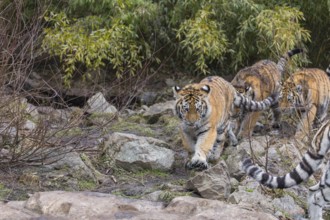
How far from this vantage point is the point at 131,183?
7.17 metres

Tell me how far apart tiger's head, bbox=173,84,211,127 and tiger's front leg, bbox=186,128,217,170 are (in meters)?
0.16

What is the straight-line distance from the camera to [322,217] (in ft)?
21.6

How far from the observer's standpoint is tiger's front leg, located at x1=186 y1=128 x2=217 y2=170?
24.6 feet

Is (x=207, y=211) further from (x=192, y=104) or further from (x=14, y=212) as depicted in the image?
(x=192, y=104)

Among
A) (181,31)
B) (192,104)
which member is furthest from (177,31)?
(192,104)

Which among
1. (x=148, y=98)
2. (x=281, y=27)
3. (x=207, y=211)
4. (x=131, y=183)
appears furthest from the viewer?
(x=148, y=98)

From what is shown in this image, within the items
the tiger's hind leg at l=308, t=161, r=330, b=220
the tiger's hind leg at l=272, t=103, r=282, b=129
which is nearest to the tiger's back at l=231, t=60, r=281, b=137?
the tiger's hind leg at l=272, t=103, r=282, b=129

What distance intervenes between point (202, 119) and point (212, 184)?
1.47 m

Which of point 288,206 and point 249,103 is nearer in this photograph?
point 288,206

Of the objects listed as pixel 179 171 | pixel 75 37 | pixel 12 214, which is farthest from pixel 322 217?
pixel 75 37

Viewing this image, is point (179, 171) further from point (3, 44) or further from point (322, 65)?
point (322, 65)

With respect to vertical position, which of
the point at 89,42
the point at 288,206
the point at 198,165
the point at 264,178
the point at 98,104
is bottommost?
the point at 98,104

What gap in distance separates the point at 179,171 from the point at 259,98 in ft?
7.32

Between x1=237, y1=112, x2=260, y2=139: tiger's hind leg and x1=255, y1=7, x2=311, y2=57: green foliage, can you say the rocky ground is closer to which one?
x1=237, y1=112, x2=260, y2=139: tiger's hind leg
